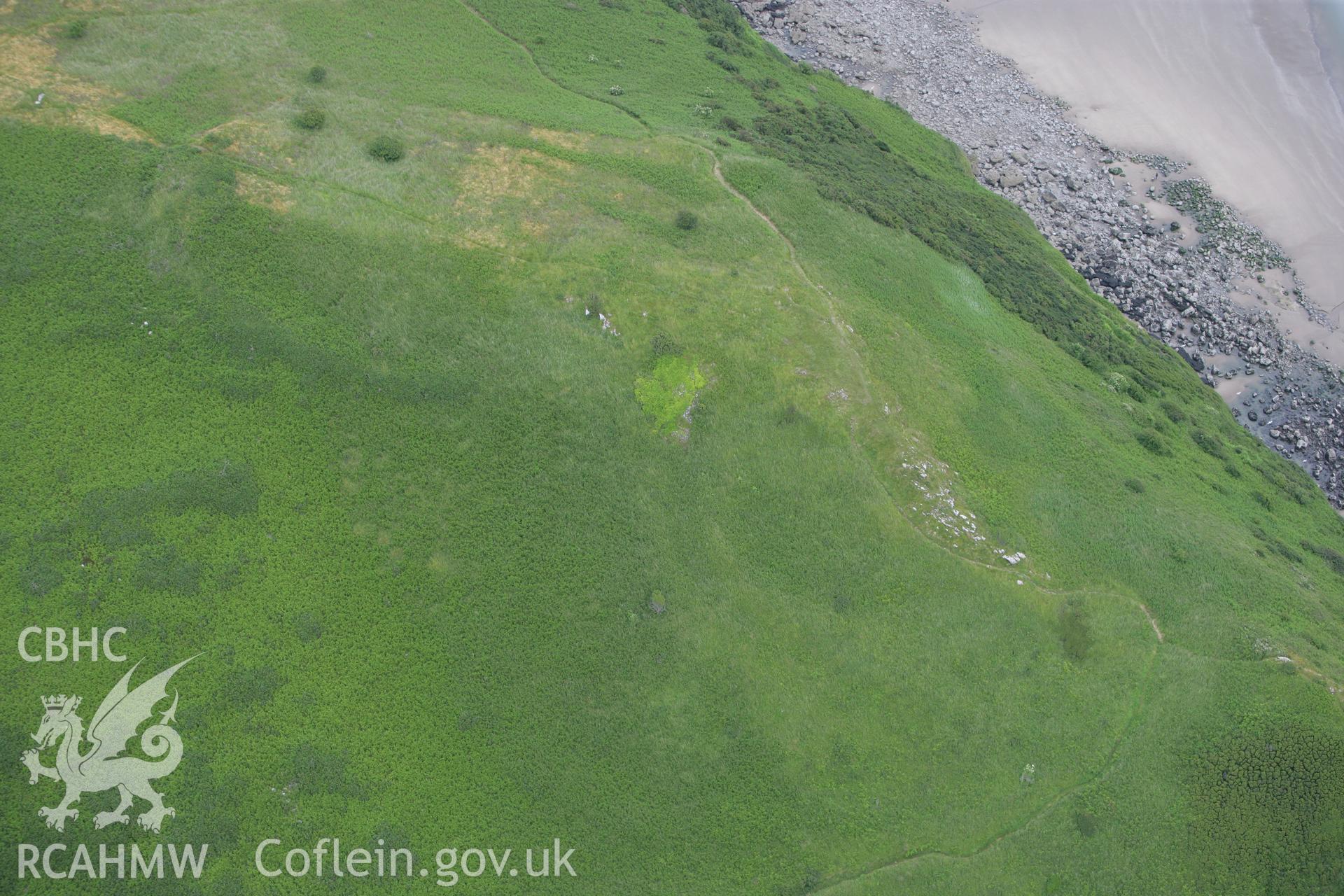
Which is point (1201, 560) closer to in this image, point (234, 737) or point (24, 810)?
point (234, 737)

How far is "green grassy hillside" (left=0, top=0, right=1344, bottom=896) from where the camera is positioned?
42.6 m

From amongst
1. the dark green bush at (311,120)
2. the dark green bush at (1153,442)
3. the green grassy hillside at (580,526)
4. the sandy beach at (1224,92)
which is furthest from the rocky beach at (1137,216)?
the dark green bush at (311,120)

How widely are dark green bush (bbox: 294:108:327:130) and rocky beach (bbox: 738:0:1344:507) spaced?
69232 mm

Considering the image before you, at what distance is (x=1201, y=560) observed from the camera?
54.3m

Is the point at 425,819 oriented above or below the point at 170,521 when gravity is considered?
below

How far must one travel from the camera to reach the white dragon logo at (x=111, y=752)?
126 feet

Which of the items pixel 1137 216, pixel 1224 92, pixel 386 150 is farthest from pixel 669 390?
pixel 1224 92

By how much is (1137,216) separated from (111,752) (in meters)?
107

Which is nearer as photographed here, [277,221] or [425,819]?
[425,819]

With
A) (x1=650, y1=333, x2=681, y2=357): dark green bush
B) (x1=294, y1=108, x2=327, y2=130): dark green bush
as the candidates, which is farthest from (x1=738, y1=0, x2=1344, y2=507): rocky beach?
(x1=294, y1=108, x2=327, y2=130): dark green bush

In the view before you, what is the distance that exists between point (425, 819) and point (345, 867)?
169 inches

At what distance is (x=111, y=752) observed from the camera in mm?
39500

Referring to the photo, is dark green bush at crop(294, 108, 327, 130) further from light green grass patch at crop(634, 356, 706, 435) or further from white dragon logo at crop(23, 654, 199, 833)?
white dragon logo at crop(23, 654, 199, 833)

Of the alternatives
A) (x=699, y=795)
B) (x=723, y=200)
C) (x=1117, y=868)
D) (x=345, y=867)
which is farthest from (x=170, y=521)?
(x=1117, y=868)
